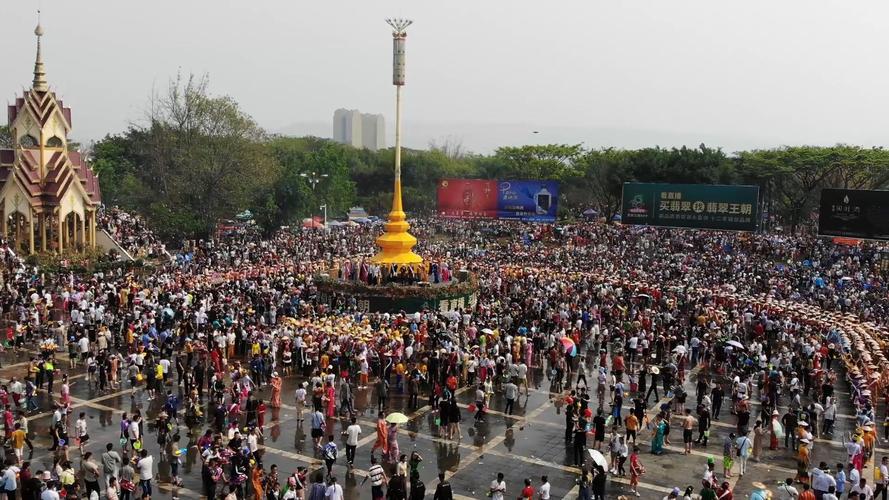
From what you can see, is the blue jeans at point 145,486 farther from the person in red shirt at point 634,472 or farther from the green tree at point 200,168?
the green tree at point 200,168

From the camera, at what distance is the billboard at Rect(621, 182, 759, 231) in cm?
4784

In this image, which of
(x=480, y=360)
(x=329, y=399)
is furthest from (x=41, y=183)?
(x=480, y=360)

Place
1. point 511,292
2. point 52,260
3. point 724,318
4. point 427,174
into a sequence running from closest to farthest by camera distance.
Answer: point 724,318, point 511,292, point 52,260, point 427,174

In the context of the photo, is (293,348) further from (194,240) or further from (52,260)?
(194,240)

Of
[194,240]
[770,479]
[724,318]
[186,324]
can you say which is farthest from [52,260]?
[770,479]

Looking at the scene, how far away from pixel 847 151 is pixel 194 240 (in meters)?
43.8

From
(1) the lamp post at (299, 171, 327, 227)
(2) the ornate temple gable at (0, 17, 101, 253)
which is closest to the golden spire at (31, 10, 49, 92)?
(2) the ornate temple gable at (0, 17, 101, 253)

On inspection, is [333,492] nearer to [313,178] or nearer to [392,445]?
[392,445]

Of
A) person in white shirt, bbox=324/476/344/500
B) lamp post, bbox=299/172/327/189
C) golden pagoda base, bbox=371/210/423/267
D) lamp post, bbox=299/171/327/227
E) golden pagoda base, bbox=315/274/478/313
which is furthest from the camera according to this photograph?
lamp post, bbox=299/172/327/189

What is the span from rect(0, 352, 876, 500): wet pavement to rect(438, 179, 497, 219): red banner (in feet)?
119

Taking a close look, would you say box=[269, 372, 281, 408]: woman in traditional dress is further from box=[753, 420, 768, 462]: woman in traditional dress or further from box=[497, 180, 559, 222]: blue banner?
box=[497, 180, 559, 222]: blue banner

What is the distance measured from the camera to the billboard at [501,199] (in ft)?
182

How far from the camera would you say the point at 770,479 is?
16109mm

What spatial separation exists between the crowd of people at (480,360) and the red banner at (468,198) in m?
14.9
